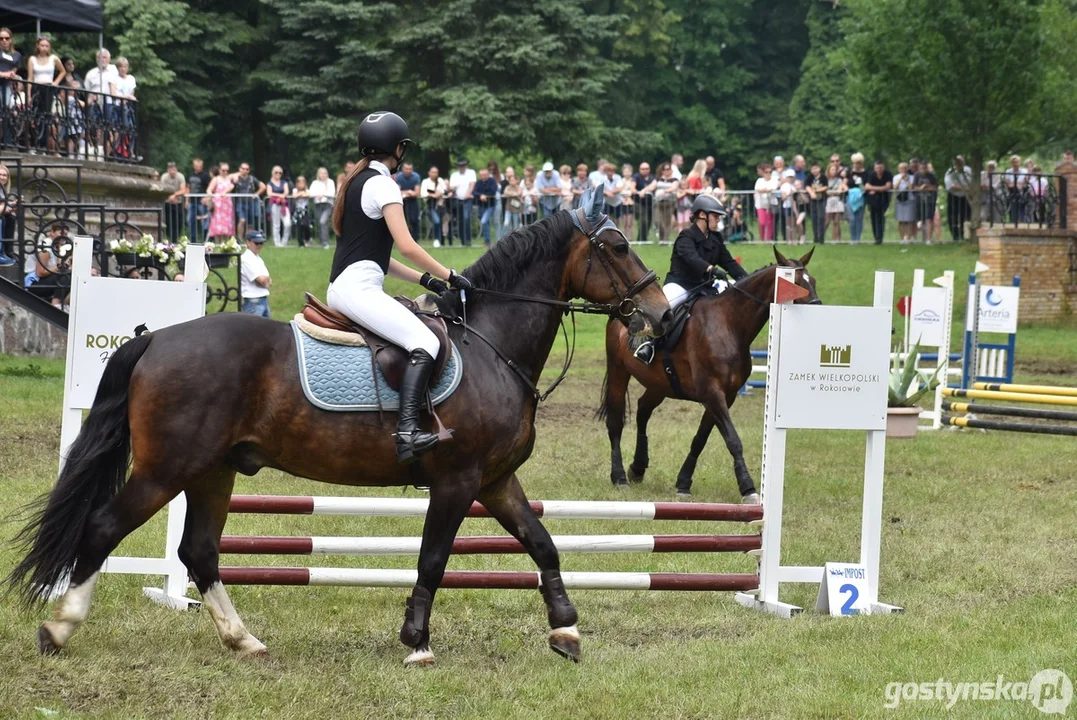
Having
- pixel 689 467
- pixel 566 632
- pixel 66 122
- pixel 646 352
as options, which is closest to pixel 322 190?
pixel 66 122

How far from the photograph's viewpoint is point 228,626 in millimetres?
7156

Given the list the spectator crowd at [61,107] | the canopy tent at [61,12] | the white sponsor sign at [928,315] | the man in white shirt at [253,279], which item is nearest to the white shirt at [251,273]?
the man in white shirt at [253,279]

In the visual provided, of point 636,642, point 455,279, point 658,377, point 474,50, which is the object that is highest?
point 474,50

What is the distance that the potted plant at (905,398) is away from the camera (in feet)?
51.5

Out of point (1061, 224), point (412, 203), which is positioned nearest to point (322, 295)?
point (412, 203)

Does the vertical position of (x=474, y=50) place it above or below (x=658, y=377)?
above

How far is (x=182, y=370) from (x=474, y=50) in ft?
105

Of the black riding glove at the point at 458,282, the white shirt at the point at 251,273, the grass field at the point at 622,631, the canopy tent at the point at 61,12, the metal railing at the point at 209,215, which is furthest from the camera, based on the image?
the metal railing at the point at 209,215

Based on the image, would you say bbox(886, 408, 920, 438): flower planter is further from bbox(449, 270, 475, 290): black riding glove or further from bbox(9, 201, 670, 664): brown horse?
bbox(449, 270, 475, 290): black riding glove

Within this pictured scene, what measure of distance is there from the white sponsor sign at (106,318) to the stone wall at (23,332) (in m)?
10.9

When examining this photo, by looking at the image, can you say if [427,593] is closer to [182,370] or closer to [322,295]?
[182,370]

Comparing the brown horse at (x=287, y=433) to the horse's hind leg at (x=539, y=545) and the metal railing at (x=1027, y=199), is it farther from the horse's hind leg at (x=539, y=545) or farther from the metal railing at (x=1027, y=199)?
the metal railing at (x=1027, y=199)

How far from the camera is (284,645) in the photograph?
24.6 ft

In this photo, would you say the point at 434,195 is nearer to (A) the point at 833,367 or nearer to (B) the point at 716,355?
(B) the point at 716,355
